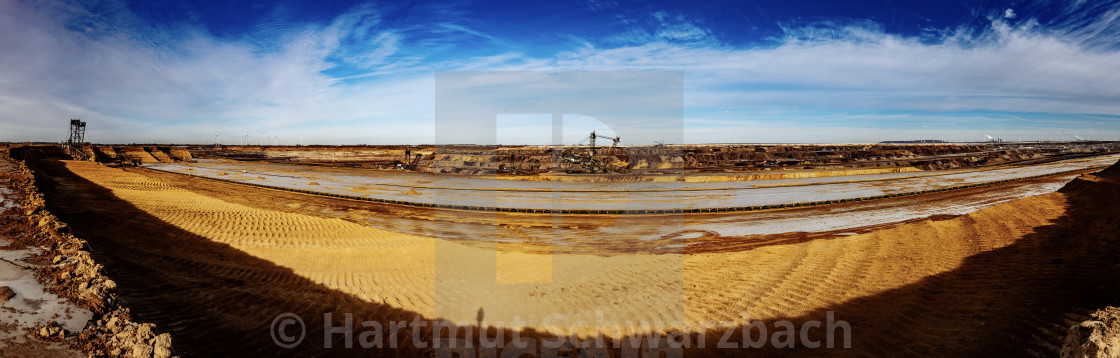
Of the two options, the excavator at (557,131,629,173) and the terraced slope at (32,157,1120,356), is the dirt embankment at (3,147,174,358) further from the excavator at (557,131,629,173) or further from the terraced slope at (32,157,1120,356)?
the excavator at (557,131,629,173)

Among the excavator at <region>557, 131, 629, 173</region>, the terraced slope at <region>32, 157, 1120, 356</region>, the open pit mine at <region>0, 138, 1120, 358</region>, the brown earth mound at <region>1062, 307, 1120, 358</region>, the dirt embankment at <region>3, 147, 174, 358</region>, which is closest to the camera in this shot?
the brown earth mound at <region>1062, 307, 1120, 358</region>

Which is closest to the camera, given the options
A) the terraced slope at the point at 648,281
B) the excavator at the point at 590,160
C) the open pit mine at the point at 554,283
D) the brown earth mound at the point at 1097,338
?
the brown earth mound at the point at 1097,338

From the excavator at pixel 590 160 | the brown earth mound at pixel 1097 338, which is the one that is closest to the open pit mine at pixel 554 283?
the brown earth mound at pixel 1097 338

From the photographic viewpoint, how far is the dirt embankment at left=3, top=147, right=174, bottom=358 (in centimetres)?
425

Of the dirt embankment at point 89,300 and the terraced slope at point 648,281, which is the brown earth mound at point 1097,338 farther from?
the dirt embankment at point 89,300

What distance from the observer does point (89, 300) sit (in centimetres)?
511

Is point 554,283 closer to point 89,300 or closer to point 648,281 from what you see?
point 648,281

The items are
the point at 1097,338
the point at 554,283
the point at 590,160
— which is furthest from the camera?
the point at 590,160

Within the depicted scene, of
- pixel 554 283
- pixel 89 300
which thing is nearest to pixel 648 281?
pixel 554 283

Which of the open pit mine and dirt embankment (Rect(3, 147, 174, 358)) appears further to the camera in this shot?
the open pit mine

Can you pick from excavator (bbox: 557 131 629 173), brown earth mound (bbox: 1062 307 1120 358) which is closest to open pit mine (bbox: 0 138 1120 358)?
brown earth mound (bbox: 1062 307 1120 358)

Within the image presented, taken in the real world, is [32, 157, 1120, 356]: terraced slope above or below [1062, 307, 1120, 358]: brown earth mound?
below

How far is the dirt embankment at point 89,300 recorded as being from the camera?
4254 millimetres

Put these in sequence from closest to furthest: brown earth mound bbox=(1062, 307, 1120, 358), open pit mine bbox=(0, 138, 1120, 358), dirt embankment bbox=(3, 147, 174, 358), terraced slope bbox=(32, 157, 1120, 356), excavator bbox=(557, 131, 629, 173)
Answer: brown earth mound bbox=(1062, 307, 1120, 358)
dirt embankment bbox=(3, 147, 174, 358)
open pit mine bbox=(0, 138, 1120, 358)
terraced slope bbox=(32, 157, 1120, 356)
excavator bbox=(557, 131, 629, 173)
